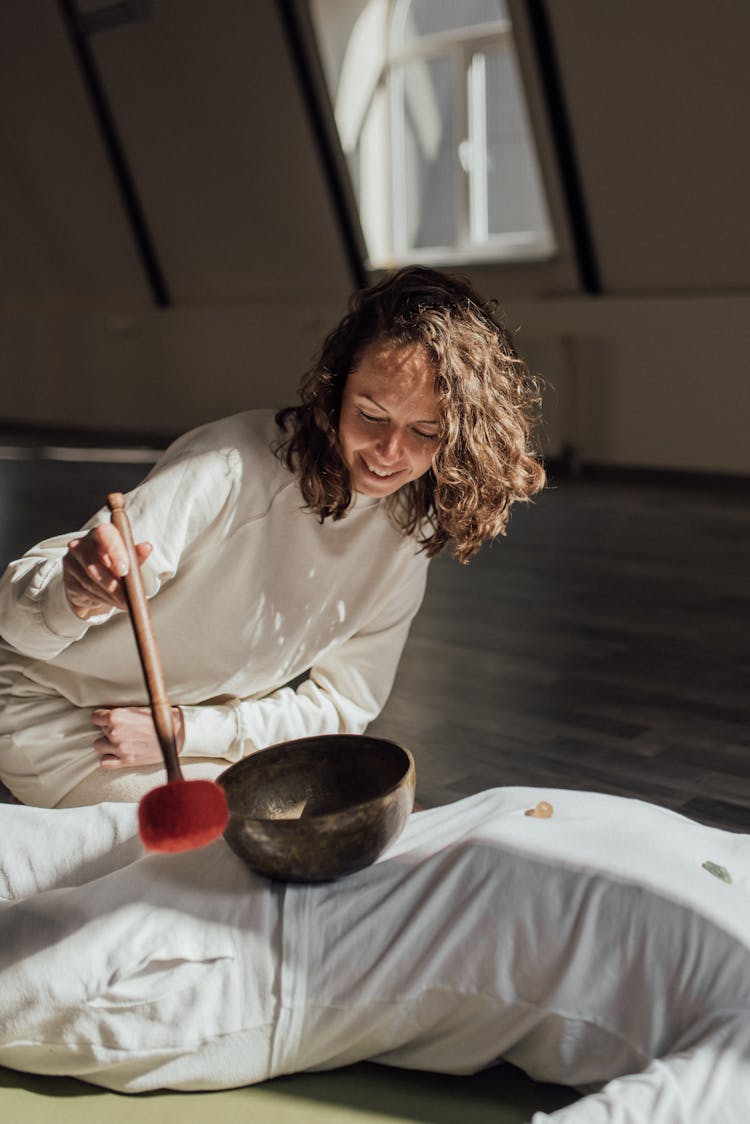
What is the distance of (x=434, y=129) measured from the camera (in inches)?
284

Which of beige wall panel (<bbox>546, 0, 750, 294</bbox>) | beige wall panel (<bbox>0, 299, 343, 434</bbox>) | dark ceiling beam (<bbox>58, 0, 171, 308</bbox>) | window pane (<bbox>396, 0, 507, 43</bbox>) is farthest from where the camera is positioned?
dark ceiling beam (<bbox>58, 0, 171, 308</bbox>)

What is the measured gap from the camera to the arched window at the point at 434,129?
22.3ft

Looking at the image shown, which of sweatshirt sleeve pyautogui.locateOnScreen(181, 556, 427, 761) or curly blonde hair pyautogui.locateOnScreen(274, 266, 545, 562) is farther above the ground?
curly blonde hair pyautogui.locateOnScreen(274, 266, 545, 562)

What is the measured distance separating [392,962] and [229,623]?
27.8 inches

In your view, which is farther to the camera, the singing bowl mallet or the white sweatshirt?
the white sweatshirt

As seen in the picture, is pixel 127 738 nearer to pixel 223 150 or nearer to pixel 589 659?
pixel 589 659

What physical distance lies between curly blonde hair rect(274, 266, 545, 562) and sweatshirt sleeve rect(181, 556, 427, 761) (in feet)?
0.72

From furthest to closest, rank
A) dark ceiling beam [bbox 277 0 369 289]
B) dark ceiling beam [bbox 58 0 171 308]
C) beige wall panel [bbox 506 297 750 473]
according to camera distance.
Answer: dark ceiling beam [bbox 58 0 171 308] < dark ceiling beam [bbox 277 0 369 289] < beige wall panel [bbox 506 297 750 473]

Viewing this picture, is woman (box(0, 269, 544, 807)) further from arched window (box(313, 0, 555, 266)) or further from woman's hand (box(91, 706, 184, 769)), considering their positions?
arched window (box(313, 0, 555, 266))

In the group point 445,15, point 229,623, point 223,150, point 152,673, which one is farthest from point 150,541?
point 223,150

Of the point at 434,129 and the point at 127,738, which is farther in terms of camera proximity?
the point at 434,129

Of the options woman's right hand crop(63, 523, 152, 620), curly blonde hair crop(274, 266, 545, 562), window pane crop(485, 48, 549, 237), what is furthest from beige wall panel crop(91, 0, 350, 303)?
woman's right hand crop(63, 523, 152, 620)

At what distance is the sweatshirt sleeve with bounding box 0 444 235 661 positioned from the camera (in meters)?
1.75

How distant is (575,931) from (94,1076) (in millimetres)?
552
